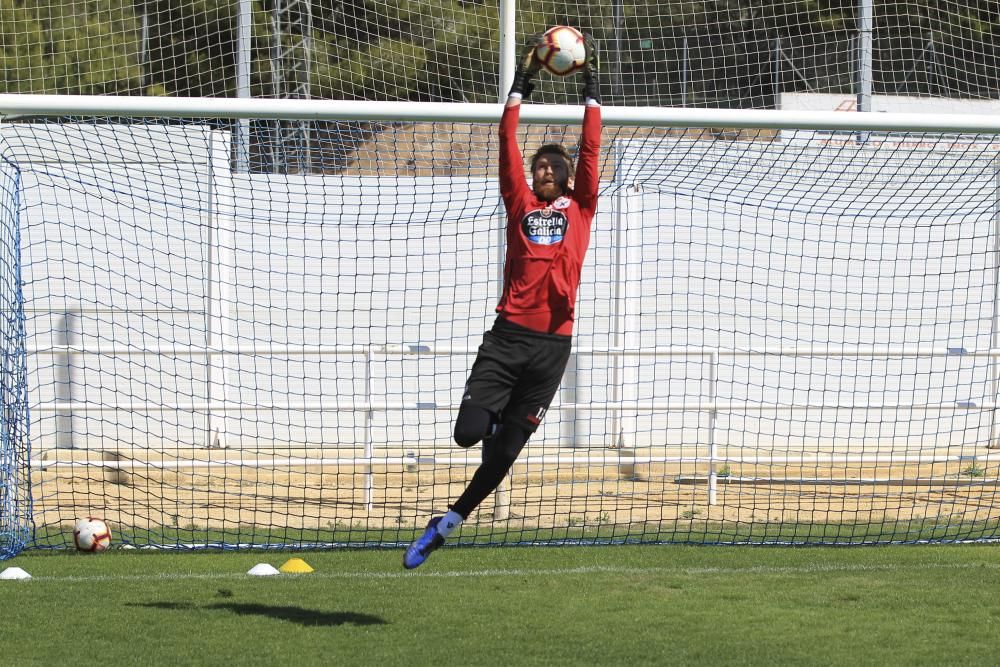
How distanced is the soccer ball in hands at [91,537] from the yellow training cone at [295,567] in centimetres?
127

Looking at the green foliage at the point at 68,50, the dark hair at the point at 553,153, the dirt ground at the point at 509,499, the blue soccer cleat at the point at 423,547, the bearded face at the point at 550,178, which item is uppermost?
the green foliage at the point at 68,50

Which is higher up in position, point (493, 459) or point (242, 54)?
point (242, 54)

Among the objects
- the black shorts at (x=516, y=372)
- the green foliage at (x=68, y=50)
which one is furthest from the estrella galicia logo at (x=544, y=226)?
the green foliage at (x=68, y=50)

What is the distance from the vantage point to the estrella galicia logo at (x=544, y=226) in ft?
17.1

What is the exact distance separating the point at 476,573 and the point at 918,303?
8.86 m

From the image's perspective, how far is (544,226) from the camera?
5219 mm

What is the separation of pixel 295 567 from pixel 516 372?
228cm

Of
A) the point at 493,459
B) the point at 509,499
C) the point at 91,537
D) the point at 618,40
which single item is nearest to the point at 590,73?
the point at 493,459

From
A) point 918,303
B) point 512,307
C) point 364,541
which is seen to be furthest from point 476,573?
point 918,303

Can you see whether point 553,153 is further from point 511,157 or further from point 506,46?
point 506,46

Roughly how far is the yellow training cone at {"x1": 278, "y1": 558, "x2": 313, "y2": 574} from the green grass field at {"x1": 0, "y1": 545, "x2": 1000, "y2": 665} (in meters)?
0.08

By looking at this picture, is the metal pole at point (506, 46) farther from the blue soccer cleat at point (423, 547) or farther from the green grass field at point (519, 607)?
the blue soccer cleat at point (423, 547)

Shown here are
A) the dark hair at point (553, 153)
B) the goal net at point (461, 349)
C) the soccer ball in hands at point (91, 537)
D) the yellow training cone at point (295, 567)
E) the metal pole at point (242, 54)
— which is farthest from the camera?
the metal pole at point (242, 54)

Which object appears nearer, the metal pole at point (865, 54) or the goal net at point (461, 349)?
the goal net at point (461, 349)
